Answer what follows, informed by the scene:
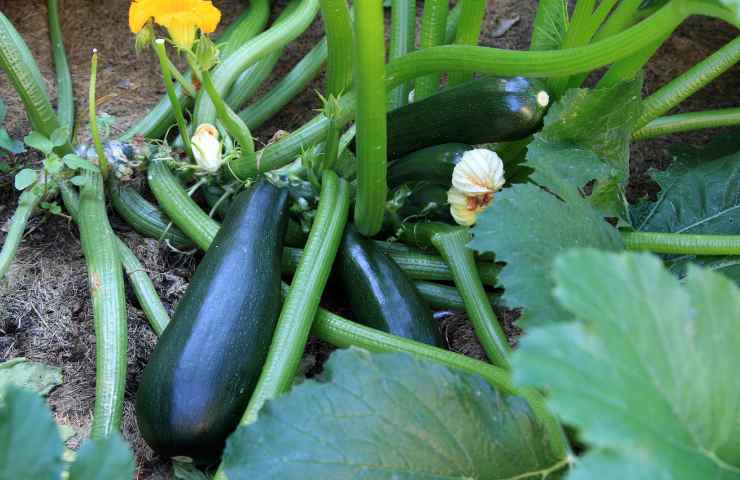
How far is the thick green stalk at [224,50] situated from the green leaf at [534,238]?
3.05 feet

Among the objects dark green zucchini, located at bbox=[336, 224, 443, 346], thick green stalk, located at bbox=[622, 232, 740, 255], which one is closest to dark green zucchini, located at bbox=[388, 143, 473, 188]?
dark green zucchini, located at bbox=[336, 224, 443, 346]

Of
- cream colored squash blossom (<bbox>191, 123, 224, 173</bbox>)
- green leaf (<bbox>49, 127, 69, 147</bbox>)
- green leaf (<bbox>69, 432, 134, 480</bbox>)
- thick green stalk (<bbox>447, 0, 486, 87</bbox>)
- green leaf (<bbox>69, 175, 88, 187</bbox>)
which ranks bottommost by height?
green leaf (<bbox>69, 432, 134, 480</bbox>)

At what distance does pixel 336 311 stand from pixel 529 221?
717 mm

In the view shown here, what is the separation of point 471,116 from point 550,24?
12.1 inches

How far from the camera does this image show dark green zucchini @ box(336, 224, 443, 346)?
5.82 ft

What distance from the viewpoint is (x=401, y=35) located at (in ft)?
7.02

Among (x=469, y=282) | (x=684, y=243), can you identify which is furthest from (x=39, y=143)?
(x=684, y=243)

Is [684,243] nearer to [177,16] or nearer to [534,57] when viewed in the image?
[534,57]

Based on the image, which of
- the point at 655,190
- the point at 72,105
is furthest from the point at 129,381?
the point at 655,190

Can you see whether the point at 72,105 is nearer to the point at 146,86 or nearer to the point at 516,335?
the point at 146,86

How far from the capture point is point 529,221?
1.48m

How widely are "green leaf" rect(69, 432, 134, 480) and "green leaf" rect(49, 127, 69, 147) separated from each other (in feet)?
3.72

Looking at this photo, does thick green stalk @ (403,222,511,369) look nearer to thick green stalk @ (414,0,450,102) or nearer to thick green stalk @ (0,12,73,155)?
thick green stalk @ (414,0,450,102)

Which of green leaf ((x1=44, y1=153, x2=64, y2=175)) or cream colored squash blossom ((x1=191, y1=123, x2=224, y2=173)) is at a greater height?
cream colored squash blossom ((x1=191, y1=123, x2=224, y2=173))
